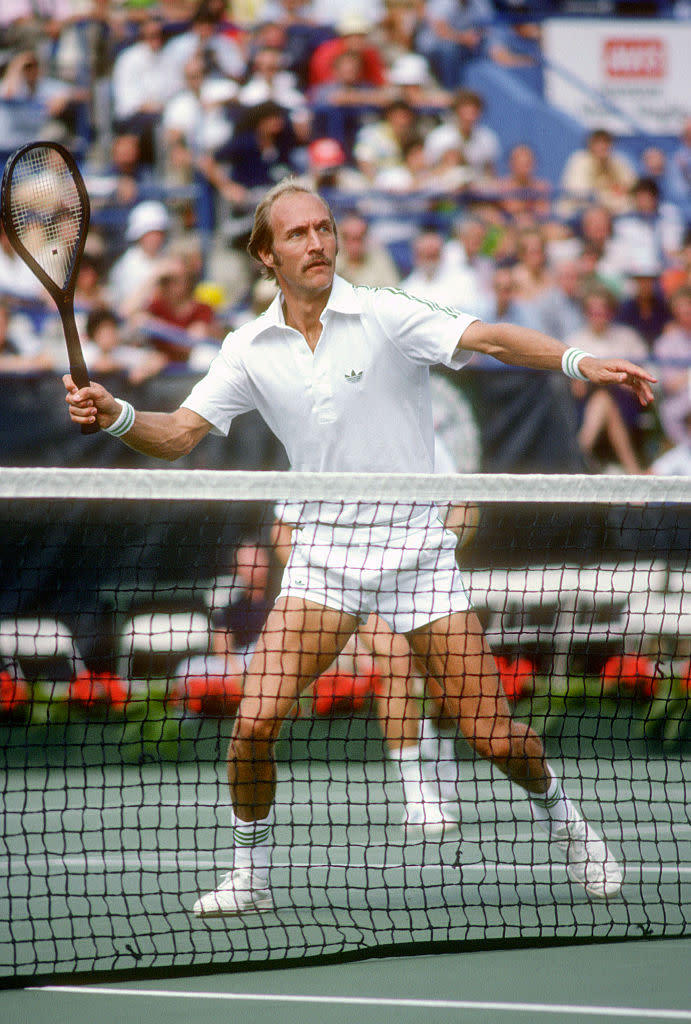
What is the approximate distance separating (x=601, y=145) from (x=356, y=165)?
2123 millimetres

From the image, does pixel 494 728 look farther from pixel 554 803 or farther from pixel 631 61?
pixel 631 61

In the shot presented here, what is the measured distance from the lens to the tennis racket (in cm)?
404

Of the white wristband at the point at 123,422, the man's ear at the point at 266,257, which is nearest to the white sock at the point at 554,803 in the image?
the white wristband at the point at 123,422

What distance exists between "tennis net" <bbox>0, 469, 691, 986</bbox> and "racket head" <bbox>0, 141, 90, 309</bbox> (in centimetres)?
82

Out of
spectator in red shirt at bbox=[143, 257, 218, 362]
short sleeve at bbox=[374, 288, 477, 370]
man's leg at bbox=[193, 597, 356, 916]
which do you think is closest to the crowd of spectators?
spectator in red shirt at bbox=[143, 257, 218, 362]

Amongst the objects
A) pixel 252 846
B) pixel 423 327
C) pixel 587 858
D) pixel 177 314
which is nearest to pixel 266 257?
pixel 423 327

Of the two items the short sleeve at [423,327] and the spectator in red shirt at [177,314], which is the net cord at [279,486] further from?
the spectator in red shirt at [177,314]

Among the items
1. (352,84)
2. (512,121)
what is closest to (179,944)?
(352,84)

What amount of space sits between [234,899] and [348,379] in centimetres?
153

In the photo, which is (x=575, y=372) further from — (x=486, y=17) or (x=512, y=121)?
(x=486, y=17)

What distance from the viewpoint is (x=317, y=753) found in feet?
23.4

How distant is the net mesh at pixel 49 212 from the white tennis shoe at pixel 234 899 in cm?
188

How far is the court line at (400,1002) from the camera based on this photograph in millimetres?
3029

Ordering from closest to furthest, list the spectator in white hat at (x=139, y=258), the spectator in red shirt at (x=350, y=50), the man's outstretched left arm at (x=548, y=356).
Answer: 1. the man's outstretched left arm at (x=548, y=356)
2. the spectator in white hat at (x=139, y=258)
3. the spectator in red shirt at (x=350, y=50)
